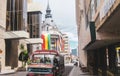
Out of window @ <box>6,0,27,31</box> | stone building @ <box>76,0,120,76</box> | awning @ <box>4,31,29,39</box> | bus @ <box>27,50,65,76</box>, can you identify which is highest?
window @ <box>6,0,27,31</box>

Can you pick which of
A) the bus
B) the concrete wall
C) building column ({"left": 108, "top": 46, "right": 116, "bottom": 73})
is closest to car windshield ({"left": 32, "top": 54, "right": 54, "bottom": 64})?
the bus

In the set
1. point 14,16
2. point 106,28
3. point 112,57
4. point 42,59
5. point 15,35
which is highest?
point 14,16

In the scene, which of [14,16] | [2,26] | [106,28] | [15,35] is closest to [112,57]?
[106,28]

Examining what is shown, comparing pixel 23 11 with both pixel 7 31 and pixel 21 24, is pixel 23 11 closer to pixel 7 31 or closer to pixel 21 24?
pixel 21 24

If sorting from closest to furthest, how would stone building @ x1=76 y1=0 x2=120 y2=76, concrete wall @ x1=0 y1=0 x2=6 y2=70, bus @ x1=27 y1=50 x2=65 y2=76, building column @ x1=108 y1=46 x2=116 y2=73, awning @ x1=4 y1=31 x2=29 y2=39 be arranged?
stone building @ x1=76 y1=0 x2=120 y2=76 < bus @ x1=27 y1=50 x2=65 y2=76 < building column @ x1=108 y1=46 x2=116 y2=73 < concrete wall @ x1=0 y1=0 x2=6 y2=70 < awning @ x1=4 y1=31 x2=29 y2=39

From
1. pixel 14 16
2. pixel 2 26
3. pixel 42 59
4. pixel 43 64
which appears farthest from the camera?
pixel 14 16

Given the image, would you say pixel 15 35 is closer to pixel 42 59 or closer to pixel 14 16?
pixel 14 16

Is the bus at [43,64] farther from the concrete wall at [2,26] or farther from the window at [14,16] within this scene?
the window at [14,16]

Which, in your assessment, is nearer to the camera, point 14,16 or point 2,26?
point 2,26

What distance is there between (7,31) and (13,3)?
7380mm

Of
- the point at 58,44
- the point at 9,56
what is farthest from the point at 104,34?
the point at 58,44

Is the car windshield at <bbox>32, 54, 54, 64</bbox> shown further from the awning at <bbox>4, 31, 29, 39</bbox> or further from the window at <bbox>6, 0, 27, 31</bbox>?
the window at <bbox>6, 0, 27, 31</bbox>

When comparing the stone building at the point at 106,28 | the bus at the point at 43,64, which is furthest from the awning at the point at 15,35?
the bus at the point at 43,64

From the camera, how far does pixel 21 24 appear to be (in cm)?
7212
